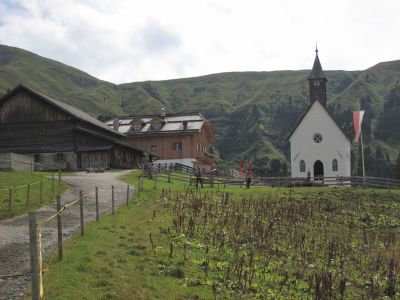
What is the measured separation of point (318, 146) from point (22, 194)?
41354mm

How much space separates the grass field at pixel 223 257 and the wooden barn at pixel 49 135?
88.7 ft

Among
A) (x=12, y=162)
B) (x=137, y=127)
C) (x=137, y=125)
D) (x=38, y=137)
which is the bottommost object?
(x=12, y=162)

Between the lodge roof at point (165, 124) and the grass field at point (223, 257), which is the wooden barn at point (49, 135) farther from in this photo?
the grass field at point (223, 257)

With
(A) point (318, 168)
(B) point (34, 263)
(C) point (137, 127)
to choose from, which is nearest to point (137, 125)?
(C) point (137, 127)

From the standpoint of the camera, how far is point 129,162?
5956 centimetres

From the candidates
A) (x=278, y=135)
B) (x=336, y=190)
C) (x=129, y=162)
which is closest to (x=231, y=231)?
(x=336, y=190)

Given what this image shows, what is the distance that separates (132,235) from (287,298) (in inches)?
259

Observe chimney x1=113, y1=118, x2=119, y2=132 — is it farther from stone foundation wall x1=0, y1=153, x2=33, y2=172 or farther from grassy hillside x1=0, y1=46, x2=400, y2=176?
grassy hillside x1=0, y1=46, x2=400, y2=176

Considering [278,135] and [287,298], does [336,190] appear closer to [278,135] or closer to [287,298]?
[287,298]

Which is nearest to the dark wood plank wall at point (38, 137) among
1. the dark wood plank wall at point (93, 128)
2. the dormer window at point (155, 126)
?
the dark wood plank wall at point (93, 128)

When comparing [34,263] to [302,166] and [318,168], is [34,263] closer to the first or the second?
[302,166]

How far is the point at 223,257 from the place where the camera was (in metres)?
16.2

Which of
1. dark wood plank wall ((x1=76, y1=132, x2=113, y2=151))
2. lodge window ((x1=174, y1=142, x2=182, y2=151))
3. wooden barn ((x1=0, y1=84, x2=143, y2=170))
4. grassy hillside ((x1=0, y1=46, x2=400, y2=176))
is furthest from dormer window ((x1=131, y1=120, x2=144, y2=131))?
grassy hillside ((x1=0, y1=46, x2=400, y2=176))

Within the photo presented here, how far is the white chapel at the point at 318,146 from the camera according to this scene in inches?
2355
